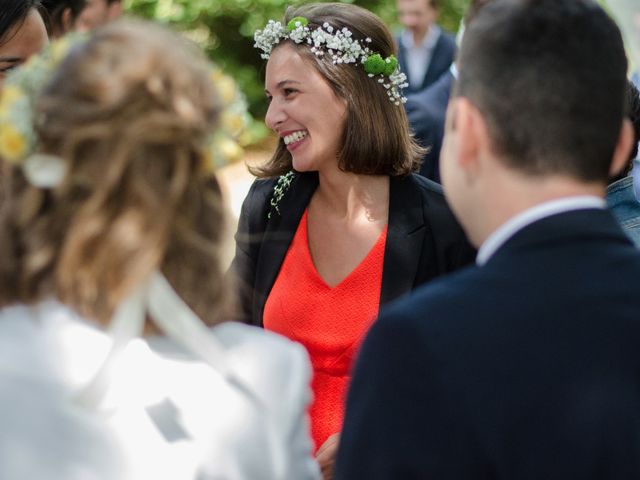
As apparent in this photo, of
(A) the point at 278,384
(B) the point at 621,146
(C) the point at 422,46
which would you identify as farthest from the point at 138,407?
(C) the point at 422,46

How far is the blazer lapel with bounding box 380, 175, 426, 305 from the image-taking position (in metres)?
3.40

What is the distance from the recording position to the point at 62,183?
155cm

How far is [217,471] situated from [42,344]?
0.36 m

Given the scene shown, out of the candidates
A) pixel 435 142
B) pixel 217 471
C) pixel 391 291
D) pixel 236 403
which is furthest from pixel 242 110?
pixel 435 142

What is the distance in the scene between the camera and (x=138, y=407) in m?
1.56

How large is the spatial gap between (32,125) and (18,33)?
220cm

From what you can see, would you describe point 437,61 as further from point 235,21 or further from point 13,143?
point 13,143

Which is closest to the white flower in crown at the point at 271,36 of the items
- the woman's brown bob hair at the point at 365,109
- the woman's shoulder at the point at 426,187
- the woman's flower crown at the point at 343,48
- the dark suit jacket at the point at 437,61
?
the woman's flower crown at the point at 343,48

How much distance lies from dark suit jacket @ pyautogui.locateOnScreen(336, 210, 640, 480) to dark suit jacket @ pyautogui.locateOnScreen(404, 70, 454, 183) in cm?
335

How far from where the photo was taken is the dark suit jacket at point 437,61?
788 centimetres

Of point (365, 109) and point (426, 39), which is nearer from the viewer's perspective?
point (365, 109)

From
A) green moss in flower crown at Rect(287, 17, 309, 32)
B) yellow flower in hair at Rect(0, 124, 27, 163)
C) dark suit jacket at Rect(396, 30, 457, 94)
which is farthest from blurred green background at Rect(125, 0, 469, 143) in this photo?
yellow flower in hair at Rect(0, 124, 27, 163)

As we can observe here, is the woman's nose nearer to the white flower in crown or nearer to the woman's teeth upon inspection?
the woman's teeth

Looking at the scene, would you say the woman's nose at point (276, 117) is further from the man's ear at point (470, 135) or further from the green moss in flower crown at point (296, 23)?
the man's ear at point (470, 135)
